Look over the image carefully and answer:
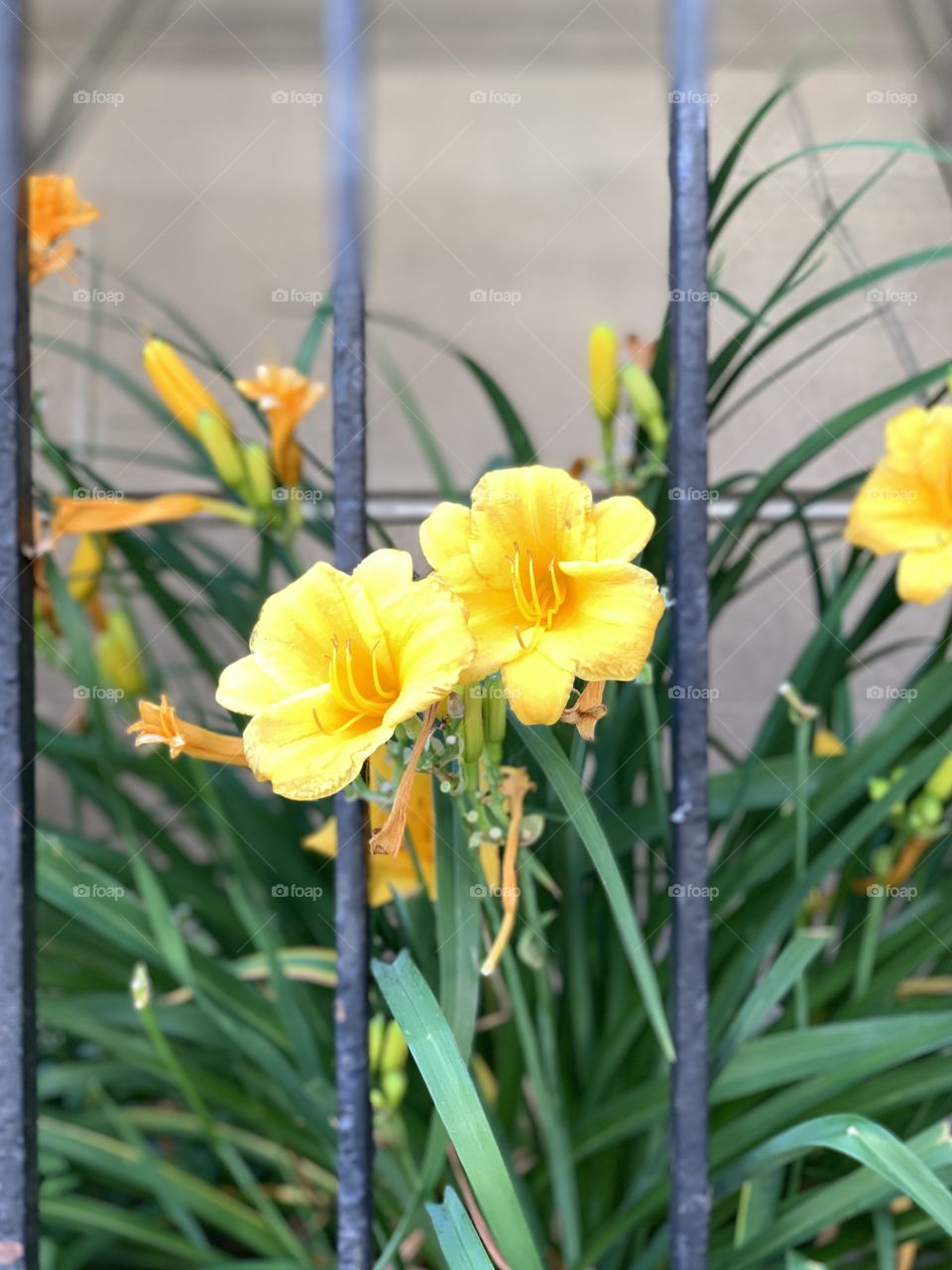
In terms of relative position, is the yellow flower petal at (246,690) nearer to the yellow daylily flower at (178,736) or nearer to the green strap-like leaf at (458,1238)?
the yellow daylily flower at (178,736)

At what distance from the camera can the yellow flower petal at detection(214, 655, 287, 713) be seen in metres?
0.39

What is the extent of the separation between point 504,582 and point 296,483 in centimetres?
41

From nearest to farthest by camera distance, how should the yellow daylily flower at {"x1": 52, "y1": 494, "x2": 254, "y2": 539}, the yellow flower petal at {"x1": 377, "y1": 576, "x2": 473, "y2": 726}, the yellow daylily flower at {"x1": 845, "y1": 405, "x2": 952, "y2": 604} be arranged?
the yellow flower petal at {"x1": 377, "y1": 576, "x2": 473, "y2": 726} → the yellow daylily flower at {"x1": 845, "y1": 405, "x2": 952, "y2": 604} → the yellow daylily flower at {"x1": 52, "y1": 494, "x2": 254, "y2": 539}

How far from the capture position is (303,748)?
366 mm

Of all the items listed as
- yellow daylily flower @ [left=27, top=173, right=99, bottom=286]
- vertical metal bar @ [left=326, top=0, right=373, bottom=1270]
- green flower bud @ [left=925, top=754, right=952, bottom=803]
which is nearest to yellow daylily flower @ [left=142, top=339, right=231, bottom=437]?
yellow daylily flower @ [left=27, top=173, right=99, bottom=286]

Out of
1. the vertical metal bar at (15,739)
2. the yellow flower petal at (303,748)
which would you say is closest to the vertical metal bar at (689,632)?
the yellow flower petal at (303,748)

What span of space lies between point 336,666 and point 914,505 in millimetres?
401

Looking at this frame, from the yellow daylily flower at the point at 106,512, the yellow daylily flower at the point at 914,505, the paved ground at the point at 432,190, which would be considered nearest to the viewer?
the yellow daylily flower at the point at 914,505

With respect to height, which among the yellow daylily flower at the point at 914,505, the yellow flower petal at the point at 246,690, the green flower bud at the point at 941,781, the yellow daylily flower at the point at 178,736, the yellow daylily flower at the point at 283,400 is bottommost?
the yellow flower petal at the point at 246,690

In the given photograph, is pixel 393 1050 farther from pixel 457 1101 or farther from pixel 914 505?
pixel 914 505

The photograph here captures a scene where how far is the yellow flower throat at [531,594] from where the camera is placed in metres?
0.40

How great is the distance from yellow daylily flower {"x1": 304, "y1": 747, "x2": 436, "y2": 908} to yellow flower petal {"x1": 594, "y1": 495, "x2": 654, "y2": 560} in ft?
0.46

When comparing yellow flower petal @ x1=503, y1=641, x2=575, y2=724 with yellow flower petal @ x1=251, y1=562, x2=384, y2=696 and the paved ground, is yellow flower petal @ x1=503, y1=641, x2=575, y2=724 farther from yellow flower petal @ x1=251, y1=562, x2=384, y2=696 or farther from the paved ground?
the paved ground

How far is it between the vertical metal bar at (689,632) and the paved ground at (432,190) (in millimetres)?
862
